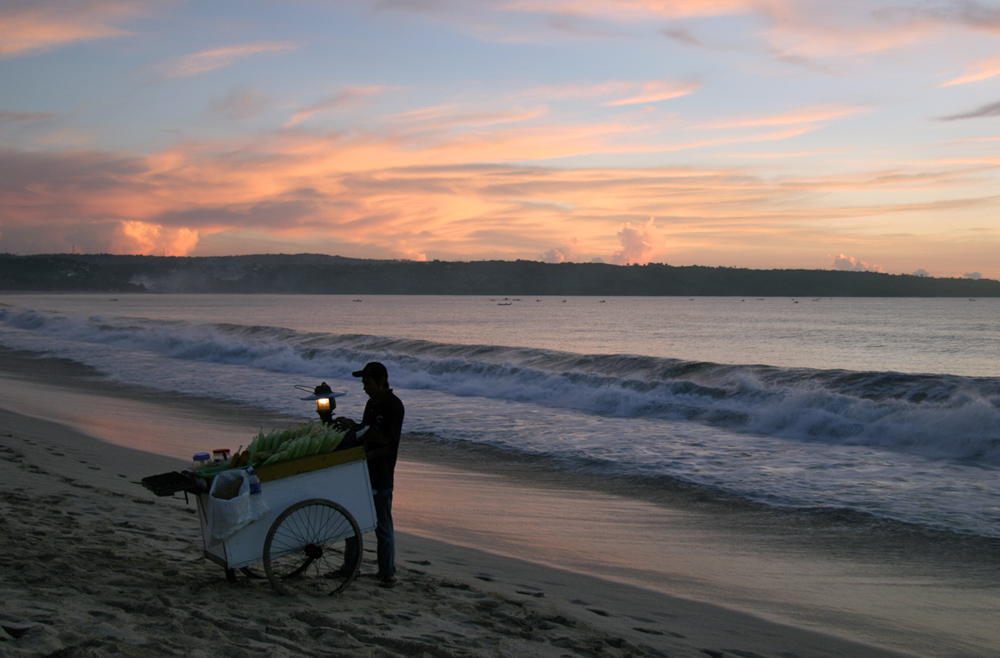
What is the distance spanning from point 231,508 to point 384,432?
3.77ft

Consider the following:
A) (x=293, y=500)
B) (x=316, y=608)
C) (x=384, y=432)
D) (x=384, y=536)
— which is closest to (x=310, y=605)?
(x=316, y=608)

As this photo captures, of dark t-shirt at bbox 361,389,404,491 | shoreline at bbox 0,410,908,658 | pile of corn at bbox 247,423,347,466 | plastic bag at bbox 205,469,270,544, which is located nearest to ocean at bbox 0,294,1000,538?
shoreline at bbox 0,410,908,658

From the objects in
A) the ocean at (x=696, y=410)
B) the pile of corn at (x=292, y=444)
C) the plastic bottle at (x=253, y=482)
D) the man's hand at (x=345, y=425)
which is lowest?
the ocean at (x=696, y=410)

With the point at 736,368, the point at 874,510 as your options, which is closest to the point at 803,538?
the point at 874,510

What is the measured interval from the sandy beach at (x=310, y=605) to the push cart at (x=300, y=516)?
0.70 feet

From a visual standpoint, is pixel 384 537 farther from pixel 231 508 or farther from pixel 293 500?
pixel 231 508

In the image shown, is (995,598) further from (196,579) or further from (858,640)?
(196,579)

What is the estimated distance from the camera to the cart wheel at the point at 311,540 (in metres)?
4.61

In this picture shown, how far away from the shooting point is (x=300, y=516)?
4.69m

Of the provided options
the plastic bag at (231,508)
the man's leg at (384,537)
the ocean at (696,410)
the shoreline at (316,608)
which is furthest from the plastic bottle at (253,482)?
the ocean at (696,410)

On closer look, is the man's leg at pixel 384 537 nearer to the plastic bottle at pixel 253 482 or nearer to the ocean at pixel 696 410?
the plastic bottle at pixel 253 482

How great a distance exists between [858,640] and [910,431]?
9.47 m

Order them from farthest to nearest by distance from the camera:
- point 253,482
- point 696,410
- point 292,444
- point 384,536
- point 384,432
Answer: point 696,410
point 384,536
point 384,432
point 292,444
point 253,482

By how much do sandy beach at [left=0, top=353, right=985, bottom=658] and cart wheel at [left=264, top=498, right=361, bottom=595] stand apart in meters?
0.14
